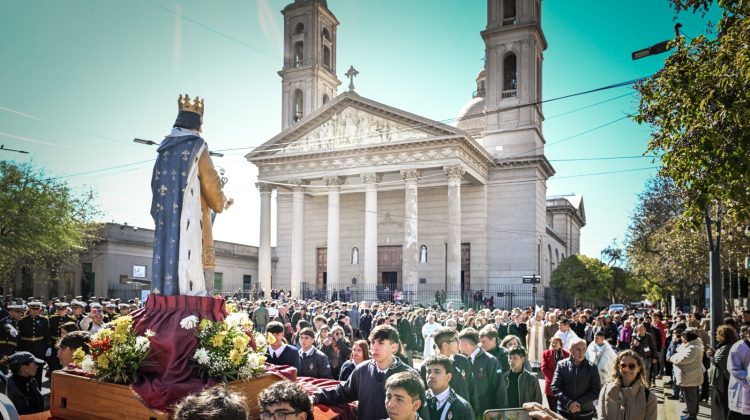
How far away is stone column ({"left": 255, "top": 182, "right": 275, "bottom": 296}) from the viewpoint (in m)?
42.3

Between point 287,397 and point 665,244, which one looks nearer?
point 287,397

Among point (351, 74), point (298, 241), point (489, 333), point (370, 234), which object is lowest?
point (489, 333)

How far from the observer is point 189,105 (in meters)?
6.45

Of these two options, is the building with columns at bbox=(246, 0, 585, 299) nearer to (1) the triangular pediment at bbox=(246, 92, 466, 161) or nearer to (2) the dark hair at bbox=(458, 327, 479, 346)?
(1) the triangular pediment at bbox=(246, 92, 466, 161)

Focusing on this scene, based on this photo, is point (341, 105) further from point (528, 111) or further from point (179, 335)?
point (179, 335)

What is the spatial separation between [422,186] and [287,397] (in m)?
41.2

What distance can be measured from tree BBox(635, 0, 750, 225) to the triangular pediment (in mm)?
27327

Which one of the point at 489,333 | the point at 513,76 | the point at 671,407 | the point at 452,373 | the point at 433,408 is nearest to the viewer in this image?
the point at 433,408

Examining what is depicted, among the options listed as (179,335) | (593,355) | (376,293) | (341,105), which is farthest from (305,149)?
(179,335)

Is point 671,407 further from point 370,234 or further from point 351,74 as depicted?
point 351,74

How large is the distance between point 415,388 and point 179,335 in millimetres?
2526

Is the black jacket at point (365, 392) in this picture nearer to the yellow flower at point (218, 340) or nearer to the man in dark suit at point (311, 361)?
the yellow flower at point (218, 340)

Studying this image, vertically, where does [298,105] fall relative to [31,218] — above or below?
above

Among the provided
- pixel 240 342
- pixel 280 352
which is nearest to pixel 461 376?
pixel 280 352
